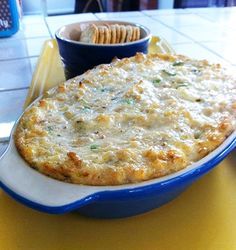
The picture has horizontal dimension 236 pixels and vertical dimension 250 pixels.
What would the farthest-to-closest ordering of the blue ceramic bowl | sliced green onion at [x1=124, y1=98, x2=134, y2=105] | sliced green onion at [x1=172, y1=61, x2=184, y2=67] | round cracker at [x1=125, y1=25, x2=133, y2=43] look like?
round cracker at [x1=125, y1=25, x2=133, y2=43], sliced green onion at [x1=172, y1=61, x2=184, y2=67], sliced green onion at [x1=124, y1=98, x2=134, y2=105], the blue ceramic bowl

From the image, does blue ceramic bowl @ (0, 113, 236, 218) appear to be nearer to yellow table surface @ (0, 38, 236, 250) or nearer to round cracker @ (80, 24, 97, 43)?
yellow table surface @ (0, 38, 236, 250)

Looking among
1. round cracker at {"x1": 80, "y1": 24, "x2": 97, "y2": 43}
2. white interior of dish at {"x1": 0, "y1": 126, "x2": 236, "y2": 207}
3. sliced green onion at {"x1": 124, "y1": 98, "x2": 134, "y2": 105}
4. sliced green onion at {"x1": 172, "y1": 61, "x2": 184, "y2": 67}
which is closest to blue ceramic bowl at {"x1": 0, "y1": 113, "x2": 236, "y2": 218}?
white interior of dish at {"x1": 0, "y1": 126, "x2": 236, "y2": 207}

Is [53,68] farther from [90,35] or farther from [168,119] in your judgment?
[168,119]

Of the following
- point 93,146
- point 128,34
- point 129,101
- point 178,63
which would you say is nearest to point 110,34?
point 128,34

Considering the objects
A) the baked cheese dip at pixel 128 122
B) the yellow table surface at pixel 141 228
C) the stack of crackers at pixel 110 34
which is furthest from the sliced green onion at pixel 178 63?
the yellow table surface at pixel 141 228

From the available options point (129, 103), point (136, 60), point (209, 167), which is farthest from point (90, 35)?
A: point (209, 167)

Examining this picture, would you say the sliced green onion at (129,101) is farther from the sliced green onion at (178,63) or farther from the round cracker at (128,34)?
the round cracker at (128,34)
